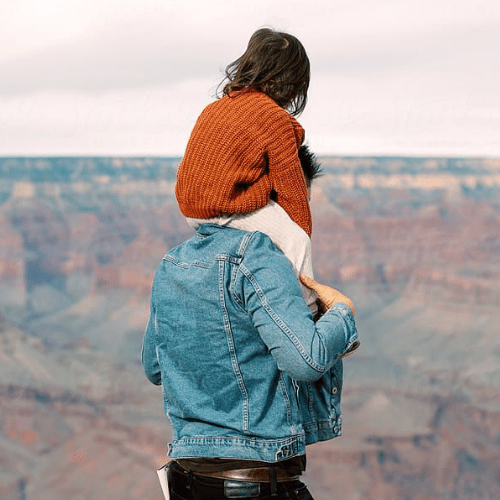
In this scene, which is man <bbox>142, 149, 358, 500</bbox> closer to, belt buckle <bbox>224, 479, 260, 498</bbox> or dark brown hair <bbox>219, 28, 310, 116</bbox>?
belt buckle <bbox>224, 479, 260, 498</bbox>

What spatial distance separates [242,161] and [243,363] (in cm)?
29

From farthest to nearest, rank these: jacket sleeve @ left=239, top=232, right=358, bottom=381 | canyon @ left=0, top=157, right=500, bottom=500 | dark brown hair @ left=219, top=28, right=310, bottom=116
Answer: canyon @ left=0, top=157, right=500, bottom=500 < dark brown hair @ left=219, top=28, right=310, bottom=116 < jacket sleeve @ left=239, top=232, right=358, bottom=381

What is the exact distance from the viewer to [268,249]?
1.19 meters

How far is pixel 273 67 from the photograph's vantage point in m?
1.28

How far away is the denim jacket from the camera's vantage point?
3.76 ft

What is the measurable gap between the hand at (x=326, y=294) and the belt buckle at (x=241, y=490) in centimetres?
28

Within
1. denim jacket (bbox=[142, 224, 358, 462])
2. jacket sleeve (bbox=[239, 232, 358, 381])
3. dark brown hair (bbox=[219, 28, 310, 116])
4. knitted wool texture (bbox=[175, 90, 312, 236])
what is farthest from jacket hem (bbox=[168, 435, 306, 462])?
dark brown hair (bbox=[219, 28, 310, 116])

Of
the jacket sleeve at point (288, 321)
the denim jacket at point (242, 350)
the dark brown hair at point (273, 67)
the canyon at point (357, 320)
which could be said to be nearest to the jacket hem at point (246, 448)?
the denim jacket at point (242, 350)

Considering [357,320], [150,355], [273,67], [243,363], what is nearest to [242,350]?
[243,363]

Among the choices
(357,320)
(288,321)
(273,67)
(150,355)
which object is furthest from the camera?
(357,320)

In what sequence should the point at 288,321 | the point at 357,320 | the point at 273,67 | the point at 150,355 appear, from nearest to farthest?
the point at 288,321 → the point at 273,67 → the point at 150,355 → the point at 357,320

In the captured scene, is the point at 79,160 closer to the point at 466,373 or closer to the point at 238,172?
the point at 466,373

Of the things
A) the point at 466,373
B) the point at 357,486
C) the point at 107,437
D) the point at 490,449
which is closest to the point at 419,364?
the point at 466,373

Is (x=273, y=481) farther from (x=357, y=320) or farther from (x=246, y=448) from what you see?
(x=357, y=320)
